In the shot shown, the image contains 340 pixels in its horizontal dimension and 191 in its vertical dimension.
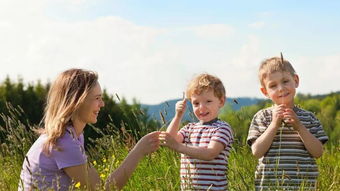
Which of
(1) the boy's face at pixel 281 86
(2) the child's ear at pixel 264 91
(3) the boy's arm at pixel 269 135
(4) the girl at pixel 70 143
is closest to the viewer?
(4) the girl at pixel 70 143

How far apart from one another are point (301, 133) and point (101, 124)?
667cm

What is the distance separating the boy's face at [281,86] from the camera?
443 cm

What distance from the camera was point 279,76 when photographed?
443 centimetres

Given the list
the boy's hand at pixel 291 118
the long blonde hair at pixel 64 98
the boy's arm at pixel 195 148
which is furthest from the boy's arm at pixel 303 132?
the long blonde hair at pixel 64 98

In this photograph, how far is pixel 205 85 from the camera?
178 inches

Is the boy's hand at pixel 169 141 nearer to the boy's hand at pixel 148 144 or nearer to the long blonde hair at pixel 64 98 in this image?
the boy's hand at pixel 148 144

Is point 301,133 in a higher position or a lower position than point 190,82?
lower

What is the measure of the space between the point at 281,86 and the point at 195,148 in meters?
0.77

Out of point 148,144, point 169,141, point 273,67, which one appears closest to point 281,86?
point 273,67

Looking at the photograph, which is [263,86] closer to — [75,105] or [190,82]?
[190,82]

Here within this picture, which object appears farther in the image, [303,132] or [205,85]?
[205,85]

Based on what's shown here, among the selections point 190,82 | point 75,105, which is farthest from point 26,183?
point 190,82

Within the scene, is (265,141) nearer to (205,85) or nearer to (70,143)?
(205,85)

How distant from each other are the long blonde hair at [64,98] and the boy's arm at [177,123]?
663mm
